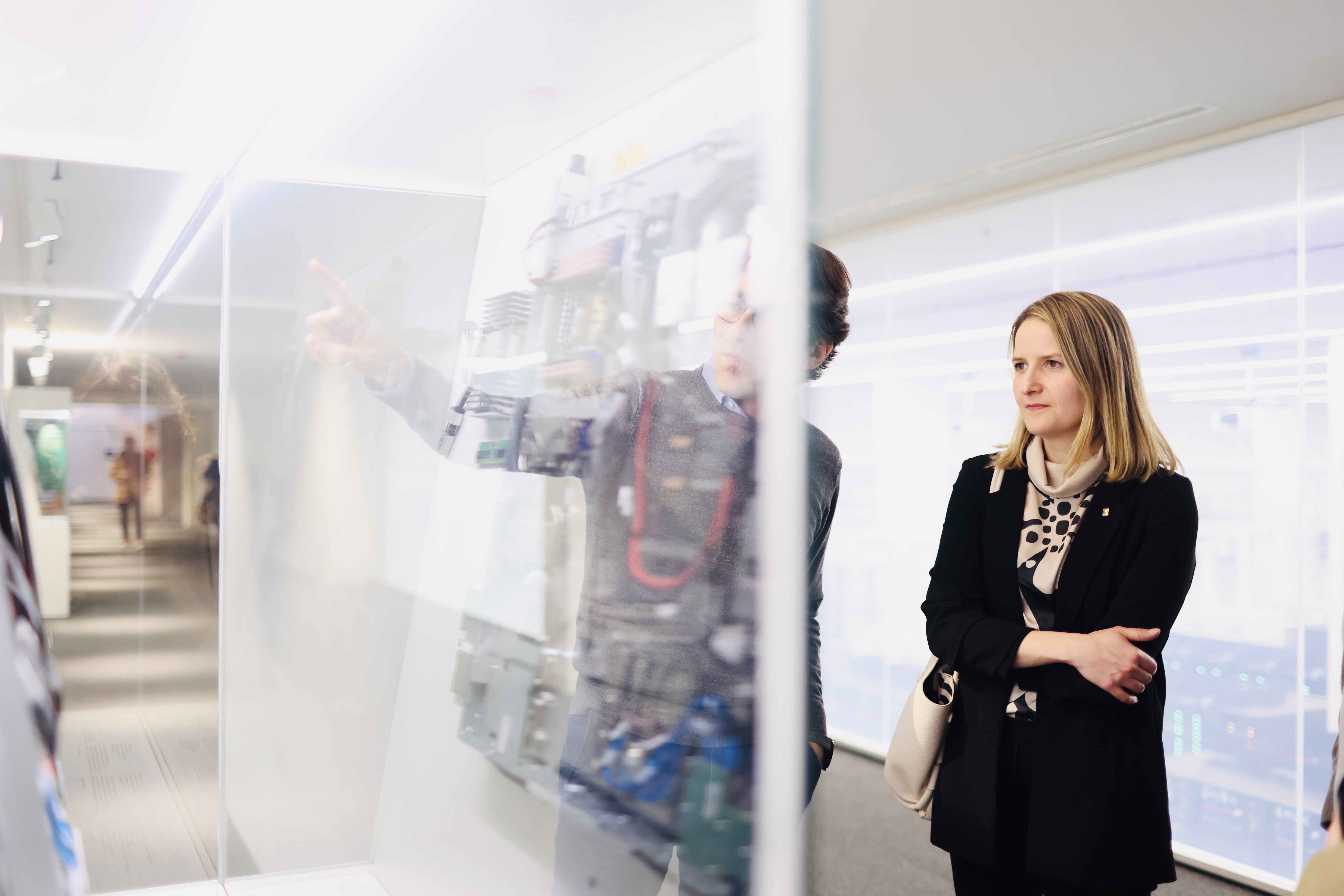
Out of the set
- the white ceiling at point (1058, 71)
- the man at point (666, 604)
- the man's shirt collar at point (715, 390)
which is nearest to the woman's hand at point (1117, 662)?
the man at point (666, 604)

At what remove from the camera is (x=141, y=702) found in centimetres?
277

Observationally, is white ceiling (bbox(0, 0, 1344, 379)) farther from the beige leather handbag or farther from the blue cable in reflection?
the beige leather handbag

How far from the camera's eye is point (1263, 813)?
3.28 metres

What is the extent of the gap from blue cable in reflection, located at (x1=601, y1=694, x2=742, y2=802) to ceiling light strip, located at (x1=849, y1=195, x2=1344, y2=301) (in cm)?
329

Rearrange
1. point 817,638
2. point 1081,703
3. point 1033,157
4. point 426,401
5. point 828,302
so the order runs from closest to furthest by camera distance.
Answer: point 828,302
point 817,638
point 426,401
point 1081,703
point 1033,157

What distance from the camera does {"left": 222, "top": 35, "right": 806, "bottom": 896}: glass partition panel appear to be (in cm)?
84

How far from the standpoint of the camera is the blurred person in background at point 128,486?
106 inches

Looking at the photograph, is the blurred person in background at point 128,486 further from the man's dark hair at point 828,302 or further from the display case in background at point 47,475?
the man's dark hair at point 828,302

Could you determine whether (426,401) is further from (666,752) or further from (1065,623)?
(1065,623)

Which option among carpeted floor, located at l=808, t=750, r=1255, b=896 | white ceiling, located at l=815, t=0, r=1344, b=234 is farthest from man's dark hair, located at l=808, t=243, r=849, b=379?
carpeted floor, located at l=808, t=750, r=1255, b=896

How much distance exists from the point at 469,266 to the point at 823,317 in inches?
19.3

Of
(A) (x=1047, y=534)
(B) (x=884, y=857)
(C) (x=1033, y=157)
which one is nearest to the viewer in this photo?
(A) (x=1047, y=534)

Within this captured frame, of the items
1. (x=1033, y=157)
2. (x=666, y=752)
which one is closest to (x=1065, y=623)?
(x=666, y=752)

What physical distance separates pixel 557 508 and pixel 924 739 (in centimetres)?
83
